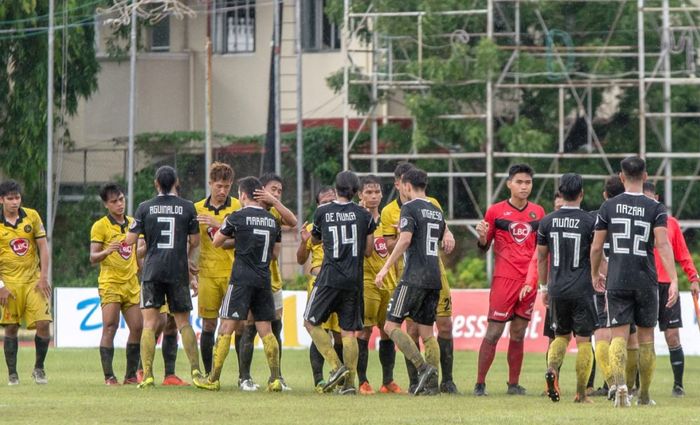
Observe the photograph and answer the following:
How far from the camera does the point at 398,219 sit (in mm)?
16062

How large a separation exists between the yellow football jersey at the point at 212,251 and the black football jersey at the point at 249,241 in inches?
40.3

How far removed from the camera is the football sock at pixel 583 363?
14.0 m

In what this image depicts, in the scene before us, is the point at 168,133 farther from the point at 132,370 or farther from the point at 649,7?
the point at 132,370

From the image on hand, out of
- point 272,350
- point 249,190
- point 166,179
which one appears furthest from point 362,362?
point 166,179

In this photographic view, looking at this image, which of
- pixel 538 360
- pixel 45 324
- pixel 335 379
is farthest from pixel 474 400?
pixel 538 360

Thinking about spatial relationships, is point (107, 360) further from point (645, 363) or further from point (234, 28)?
point (234, 28)

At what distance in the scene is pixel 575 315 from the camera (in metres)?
14.3

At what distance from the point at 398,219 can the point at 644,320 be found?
3258 millimetres

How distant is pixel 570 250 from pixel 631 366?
4.06 ft

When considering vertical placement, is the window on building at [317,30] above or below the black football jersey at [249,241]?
above

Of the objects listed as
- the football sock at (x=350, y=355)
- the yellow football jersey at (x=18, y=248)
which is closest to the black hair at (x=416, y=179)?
the football sock at (x=350, y=355)

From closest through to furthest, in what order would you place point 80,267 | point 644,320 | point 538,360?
point 644,320
point 538,360
point 80,267

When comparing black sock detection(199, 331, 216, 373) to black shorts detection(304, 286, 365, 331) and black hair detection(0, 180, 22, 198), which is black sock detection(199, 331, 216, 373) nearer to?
black shorts detection(304, 286, 365, 331)

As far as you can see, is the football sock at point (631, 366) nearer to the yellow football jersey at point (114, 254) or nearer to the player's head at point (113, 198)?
the yellow football jersey at point (114, 254)
